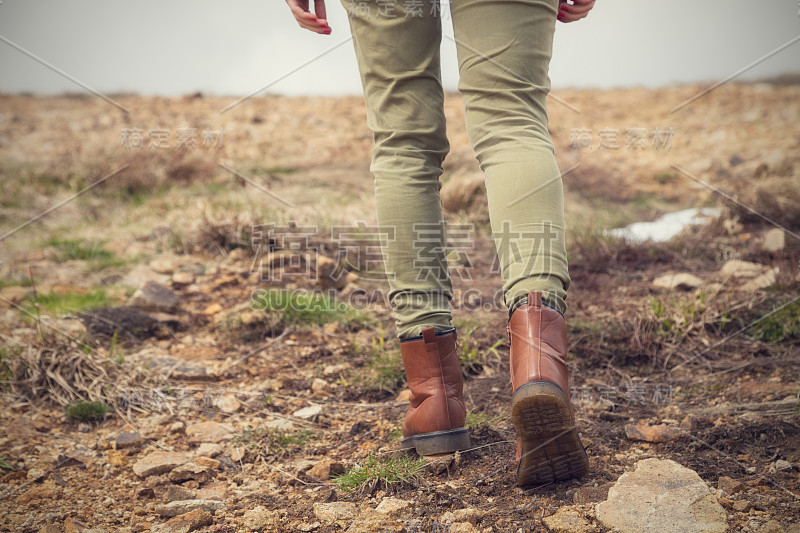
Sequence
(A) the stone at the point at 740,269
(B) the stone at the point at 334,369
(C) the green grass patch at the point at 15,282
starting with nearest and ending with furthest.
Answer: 1. (B) the stone at the point at 334,369
2. (A) the stone at the point at 740,269
3. (C) the green grass patch at the point at 15,282

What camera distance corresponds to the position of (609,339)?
2.07m

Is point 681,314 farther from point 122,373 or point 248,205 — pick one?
point 248,205

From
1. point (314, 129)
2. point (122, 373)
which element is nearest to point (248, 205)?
point (122, 373)

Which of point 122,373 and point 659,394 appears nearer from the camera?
point 659,394

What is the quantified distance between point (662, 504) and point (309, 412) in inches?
39.0

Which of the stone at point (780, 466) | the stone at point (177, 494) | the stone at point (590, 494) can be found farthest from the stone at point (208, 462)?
the stone at point (780, 466)

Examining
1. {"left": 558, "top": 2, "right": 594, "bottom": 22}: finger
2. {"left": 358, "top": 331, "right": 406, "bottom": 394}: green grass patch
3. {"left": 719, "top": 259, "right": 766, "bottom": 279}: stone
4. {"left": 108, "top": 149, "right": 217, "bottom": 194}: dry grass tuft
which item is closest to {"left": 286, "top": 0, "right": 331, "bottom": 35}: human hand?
{"left": 558, "top": 2, "right": 594, "bottom": 22}: finger

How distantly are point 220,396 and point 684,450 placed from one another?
130 cm

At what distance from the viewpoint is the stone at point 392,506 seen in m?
1.25

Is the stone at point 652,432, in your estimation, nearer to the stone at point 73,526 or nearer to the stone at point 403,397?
the stone at point 403,397

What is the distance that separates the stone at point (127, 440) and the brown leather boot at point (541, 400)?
1035 mm

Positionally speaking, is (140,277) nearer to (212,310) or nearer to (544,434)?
(212,310)

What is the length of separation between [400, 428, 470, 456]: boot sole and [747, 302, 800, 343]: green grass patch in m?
1.17

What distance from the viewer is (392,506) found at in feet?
4.14
